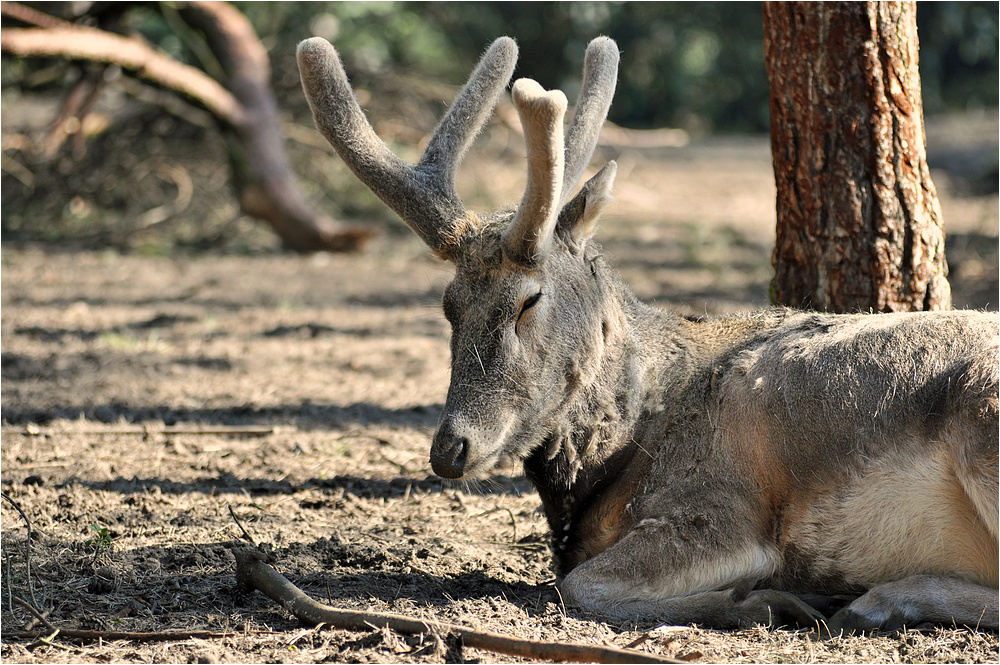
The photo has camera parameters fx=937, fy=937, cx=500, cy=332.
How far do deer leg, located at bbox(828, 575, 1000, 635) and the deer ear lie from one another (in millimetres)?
1829

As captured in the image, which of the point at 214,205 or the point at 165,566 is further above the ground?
the point at 214,205

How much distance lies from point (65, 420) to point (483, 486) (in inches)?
106

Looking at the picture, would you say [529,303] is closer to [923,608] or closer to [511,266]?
[511,266]

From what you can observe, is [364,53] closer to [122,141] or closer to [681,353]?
[122,141]

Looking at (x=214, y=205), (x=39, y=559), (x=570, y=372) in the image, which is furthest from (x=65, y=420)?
(x=214, y=205)

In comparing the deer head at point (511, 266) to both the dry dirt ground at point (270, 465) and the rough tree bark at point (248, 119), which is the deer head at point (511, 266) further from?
the rough tree bark at point (248, 119)

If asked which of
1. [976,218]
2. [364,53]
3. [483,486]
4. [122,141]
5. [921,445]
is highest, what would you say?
[364,53]

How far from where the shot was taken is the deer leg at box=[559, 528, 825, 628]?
362 centimetres

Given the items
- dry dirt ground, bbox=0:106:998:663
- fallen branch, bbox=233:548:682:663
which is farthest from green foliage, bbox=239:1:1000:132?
fallen branch, bbox=233:548:682:663

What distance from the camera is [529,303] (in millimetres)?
3873

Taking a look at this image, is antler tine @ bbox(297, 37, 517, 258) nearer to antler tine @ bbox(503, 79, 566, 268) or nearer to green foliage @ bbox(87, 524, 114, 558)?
antler tine @ bbox(503, 79, 566, 268)

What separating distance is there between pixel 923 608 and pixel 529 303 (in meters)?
1.89

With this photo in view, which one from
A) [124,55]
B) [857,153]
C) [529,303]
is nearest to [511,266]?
[529,303]

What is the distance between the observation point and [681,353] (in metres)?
4.28
